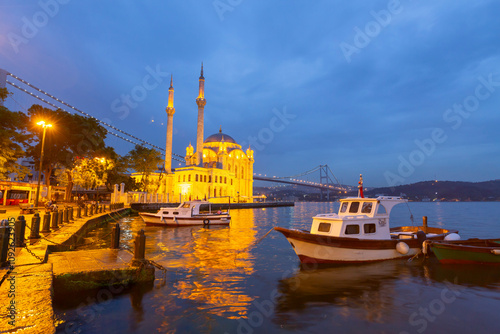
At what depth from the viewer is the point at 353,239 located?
12.8 metres

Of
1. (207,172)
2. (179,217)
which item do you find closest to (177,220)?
(179,217)

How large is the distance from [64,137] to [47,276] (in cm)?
3377

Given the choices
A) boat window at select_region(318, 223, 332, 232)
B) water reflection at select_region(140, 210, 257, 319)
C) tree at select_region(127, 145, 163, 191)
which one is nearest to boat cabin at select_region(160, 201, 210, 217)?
water reflection at select_region(140, 210, 257, 319)

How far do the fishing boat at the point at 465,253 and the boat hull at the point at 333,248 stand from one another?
2264 mm

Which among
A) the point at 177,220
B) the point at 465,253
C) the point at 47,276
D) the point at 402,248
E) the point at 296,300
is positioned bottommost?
the point at 296,300

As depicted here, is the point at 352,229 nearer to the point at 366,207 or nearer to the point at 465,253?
the point at 366,207

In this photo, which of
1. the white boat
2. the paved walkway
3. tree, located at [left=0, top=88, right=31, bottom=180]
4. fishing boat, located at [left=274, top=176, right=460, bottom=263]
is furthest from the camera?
the white boat

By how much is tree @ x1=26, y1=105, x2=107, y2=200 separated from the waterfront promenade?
1099 inches

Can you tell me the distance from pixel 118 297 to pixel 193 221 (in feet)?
64.0

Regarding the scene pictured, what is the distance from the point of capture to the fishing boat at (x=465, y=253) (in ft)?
42.3

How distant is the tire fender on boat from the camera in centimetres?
1372

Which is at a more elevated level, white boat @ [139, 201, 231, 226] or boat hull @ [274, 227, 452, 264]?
white boat @ [139, 201, 231, 226]

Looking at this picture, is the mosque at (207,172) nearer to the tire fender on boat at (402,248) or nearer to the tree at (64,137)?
the tree at (64,137)

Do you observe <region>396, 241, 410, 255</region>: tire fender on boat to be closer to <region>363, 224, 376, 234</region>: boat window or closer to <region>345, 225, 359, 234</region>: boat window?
<region>363, 224, 376, 234</region>: boat window
